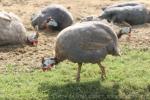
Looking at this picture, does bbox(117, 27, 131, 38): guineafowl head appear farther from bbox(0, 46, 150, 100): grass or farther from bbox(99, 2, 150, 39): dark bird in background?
bbox(99, 2, 150, 39): dark bird in background

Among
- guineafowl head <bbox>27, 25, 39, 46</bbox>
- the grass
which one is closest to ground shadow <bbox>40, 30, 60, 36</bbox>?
guineafowl head <bbox>27, 25, 39, 46</bbox>

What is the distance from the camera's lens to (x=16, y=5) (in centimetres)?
1078

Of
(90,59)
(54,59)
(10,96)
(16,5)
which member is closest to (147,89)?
(90,59)

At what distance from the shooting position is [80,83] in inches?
266

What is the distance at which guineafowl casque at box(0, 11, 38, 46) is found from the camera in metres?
8.30

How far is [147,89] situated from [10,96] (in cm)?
184

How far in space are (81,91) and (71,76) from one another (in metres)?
0.64

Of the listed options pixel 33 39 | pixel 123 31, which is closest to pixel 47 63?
pixel 33 39

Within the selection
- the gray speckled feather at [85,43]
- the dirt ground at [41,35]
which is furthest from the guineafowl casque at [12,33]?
the gray speckled feather at [85,43]

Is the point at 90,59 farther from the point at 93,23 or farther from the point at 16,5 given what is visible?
the point at 16,5

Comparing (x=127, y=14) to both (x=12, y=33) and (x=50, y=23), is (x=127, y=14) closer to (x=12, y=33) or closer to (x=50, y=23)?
(x=50, y=23)

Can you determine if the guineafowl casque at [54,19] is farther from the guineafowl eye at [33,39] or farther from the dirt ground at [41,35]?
the guineafowl eye at [33,39]

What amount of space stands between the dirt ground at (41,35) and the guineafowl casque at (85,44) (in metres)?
1.01

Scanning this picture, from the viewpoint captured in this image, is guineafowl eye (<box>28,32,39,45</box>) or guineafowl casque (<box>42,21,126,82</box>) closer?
guineafowl casque (<box>42,21,126,82</box>)
